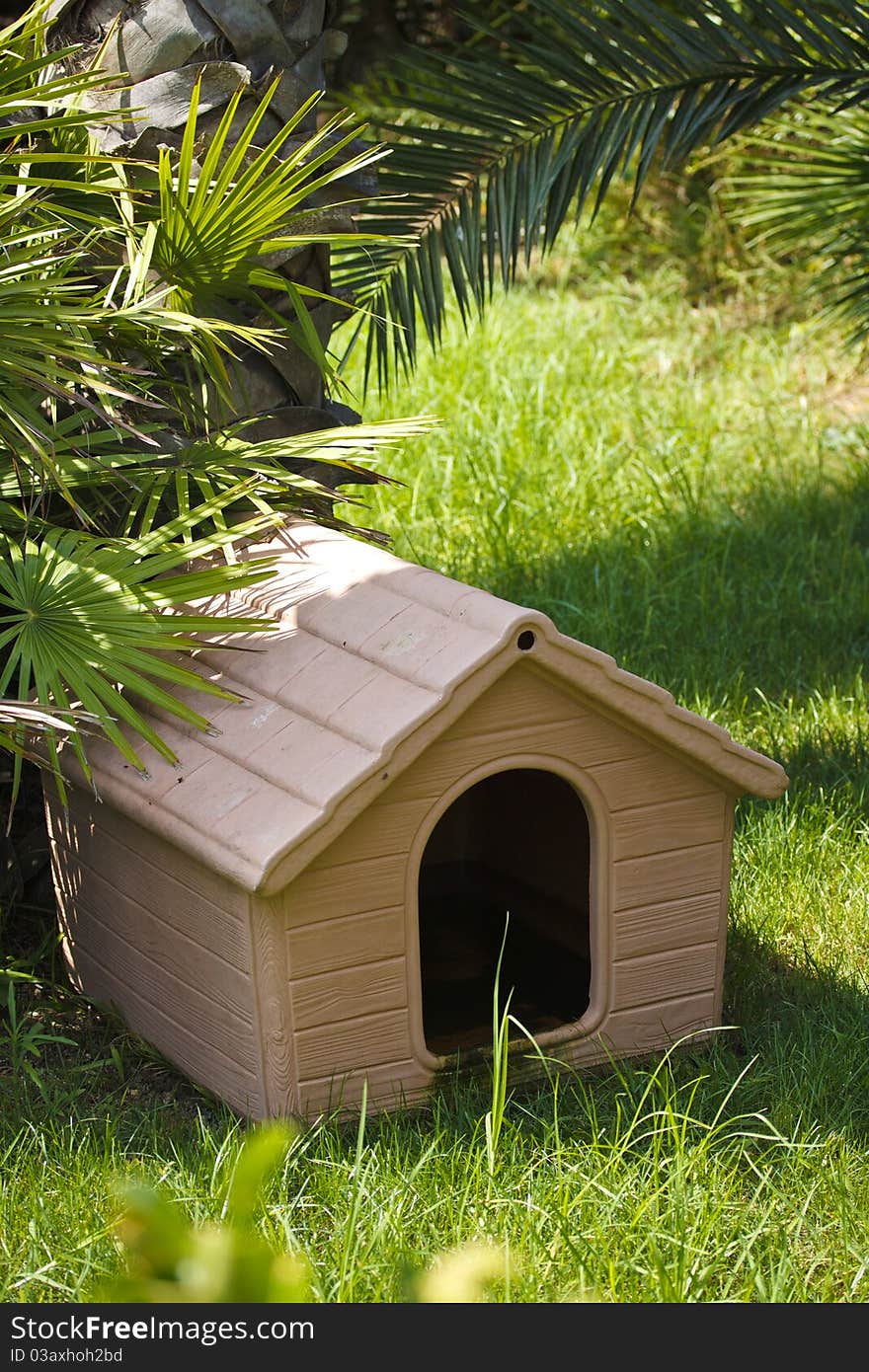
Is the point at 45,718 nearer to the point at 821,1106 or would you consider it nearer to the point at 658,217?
the point at 821,1106

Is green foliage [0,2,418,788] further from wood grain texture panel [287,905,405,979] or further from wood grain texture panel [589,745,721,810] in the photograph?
wood grain texture panel [589,745,721,810]

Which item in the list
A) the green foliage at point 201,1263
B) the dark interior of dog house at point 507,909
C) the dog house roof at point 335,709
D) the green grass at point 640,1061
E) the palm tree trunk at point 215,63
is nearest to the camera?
the green foliage at point 201,1263

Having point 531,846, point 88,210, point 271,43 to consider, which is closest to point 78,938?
point 531,846

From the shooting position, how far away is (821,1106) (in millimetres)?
2686

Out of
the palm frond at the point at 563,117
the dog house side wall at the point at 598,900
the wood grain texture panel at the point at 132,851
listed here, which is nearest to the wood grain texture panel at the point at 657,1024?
the dog house side wall at the point at 598,900

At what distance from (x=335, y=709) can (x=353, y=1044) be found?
0.58 metres

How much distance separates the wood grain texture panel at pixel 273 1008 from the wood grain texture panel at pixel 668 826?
2.17 feet

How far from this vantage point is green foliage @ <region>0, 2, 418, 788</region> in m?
2.58

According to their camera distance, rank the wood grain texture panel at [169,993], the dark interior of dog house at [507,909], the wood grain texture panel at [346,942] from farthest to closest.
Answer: the dark interior of dog house at [507,909] < the wood grain texture panel at [169,993] < the wood grain texture panel at [346,942]

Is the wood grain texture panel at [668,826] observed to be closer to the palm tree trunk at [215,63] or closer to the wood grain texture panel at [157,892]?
the wood grain texture panel at [157,892]

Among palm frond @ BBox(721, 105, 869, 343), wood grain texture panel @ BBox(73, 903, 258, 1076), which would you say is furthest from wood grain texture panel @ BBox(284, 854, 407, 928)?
palm frond @ BBox(721, 105, 869, 343)

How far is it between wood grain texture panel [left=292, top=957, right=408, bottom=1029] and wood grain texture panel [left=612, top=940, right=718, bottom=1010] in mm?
458

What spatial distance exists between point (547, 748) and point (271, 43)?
1580 mm

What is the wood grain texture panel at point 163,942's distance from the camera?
8.63 ft
